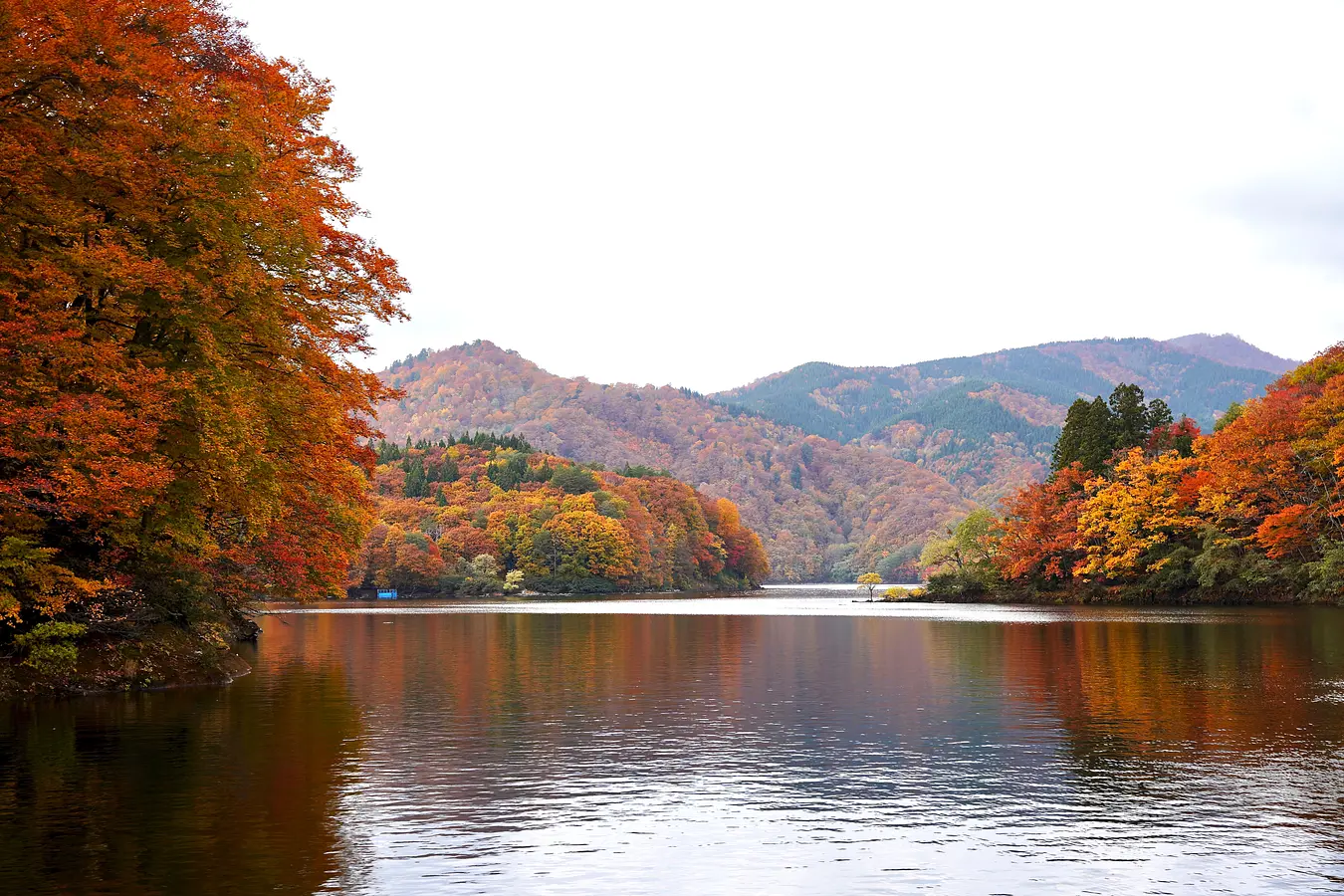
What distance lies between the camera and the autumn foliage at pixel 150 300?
24.8m

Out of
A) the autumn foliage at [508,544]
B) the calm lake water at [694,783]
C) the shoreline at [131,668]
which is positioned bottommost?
the calm lake water at [694,783]

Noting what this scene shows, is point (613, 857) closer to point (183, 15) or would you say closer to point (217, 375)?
point (217, 375)

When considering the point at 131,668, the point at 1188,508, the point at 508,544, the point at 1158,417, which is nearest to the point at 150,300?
the point at 131,668

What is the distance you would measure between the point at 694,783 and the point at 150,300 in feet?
59.6

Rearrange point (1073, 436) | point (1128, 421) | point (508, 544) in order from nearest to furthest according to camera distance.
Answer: point (1128, 421) < point (1073, 436) < point (508, 544)

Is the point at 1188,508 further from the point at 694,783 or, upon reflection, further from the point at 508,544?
the point at 508,544

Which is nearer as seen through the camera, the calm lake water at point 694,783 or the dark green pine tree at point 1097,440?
the calm lake water at point 694,783

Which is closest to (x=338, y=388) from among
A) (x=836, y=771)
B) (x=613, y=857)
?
(x=836, y=771)

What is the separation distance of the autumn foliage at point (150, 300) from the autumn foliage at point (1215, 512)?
225 feet

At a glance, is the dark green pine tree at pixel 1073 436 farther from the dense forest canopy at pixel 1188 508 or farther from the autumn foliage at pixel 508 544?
the autumn foliage at pixel 508 544

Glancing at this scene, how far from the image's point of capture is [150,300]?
91.0ft

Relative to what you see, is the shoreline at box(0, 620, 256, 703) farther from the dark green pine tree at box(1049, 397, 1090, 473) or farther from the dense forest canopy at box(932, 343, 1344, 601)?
the dark green pine tree at box(1049, 397, 1090, 473)

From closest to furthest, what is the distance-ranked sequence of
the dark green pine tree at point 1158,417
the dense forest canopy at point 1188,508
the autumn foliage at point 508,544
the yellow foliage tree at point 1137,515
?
the dense forest canopy at point 1188,508 → the yellow foliage tree at point 1137,515 → the dark green pine tree at point 1158,417 → the autumn foliage at point 508,544

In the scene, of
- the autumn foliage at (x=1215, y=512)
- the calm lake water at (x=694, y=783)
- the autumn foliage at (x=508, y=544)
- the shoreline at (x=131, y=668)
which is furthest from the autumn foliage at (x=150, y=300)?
the autumn foliage at (x=508, y=544)
